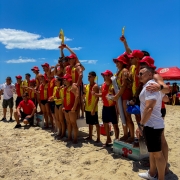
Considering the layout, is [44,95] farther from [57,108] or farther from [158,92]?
[158,92]

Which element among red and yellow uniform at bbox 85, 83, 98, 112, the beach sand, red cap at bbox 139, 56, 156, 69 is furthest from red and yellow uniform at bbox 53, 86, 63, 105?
red cap at bbox 139, 56, 156, 69

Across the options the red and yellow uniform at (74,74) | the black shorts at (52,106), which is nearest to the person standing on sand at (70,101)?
the red and yellow uniform at (74,74)

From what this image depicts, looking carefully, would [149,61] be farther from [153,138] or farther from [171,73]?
[171,73]

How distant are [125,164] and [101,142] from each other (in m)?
1.68

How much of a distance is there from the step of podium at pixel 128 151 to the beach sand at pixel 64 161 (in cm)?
11

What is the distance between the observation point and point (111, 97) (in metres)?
5.07

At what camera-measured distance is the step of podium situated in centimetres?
484


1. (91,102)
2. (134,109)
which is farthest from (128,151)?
(91,102)

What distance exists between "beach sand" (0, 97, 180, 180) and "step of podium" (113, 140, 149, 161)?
0.36 feet

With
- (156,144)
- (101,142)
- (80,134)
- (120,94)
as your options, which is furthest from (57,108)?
(156,144)

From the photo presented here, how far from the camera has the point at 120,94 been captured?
4.92 meters

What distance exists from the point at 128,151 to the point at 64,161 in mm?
1428

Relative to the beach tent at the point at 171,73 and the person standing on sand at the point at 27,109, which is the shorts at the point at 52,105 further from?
the beach tent at the point at 171,73

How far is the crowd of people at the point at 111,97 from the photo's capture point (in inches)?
138
